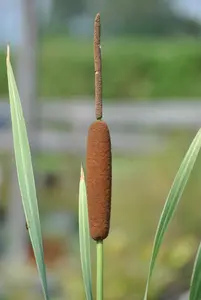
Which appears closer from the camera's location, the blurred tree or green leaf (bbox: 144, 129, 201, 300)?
green leaf (bbox: 144, 129, 201, 300)

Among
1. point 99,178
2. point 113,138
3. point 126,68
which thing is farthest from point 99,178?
point 126,68

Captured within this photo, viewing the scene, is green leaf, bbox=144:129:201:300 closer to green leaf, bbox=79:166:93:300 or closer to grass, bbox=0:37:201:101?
green leaf, bbox=79:166:93:300

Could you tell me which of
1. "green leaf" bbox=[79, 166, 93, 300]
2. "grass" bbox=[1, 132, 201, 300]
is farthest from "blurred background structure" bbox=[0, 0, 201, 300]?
"green leaf" bbox=[79, 166, 93, 300]

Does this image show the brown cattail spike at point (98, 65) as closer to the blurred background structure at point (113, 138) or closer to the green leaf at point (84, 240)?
the green leaf at point (84, 240)

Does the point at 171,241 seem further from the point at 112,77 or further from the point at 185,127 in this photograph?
the point at 112,77

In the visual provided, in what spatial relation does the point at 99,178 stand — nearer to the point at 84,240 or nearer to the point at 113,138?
the point at 84,240

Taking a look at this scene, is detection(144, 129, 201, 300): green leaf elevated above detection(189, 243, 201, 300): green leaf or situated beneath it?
elevated above

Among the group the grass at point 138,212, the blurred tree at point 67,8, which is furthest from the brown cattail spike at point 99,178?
the blurred tree at point 67,8
